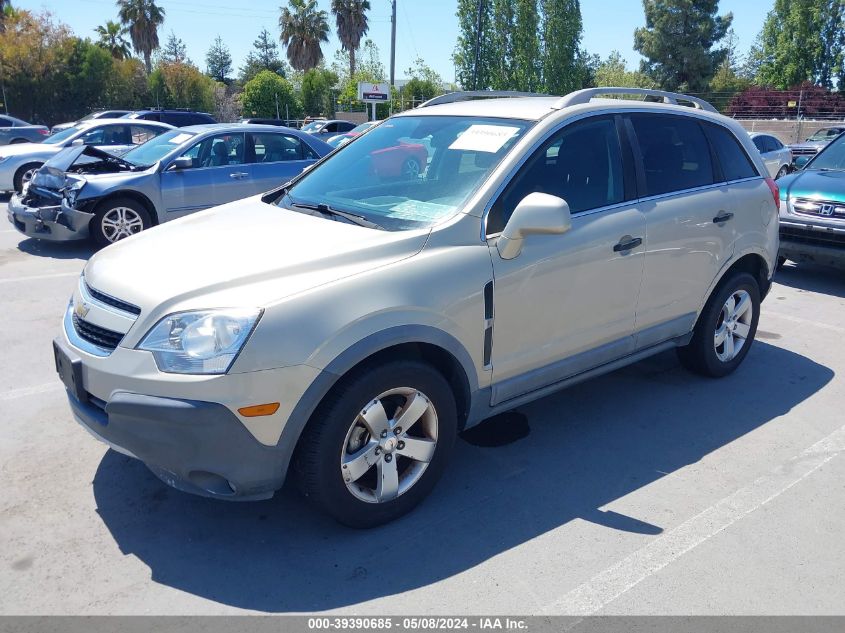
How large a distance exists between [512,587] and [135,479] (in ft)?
6.50

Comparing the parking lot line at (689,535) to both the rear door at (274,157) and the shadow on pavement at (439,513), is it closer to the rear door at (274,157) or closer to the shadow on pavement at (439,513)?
the shadow on pavement at (439,513)

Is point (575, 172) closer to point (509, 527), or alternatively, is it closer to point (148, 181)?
point (509, 527)

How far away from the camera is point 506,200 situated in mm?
3477

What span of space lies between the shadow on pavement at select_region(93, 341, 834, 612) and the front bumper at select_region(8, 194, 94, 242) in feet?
18.6

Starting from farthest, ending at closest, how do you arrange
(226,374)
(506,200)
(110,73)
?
(110,73) < (506,200) < (226,374)

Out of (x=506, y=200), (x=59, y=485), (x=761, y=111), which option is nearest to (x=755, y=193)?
(x=506, y=200)

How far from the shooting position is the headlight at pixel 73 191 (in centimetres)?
855

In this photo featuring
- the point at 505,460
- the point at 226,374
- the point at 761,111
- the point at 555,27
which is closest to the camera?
the point at 226,374

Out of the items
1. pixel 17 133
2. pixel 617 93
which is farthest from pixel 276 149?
pixel 17 133

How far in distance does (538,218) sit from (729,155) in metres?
2.34

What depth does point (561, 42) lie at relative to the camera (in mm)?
52375

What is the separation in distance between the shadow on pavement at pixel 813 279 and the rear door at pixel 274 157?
6.29 metres

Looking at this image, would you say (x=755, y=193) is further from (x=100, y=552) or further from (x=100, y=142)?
(x=100, y=142)

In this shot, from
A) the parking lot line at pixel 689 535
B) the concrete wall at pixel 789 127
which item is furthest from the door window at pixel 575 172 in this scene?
the concrete wall at pixel 789 127
